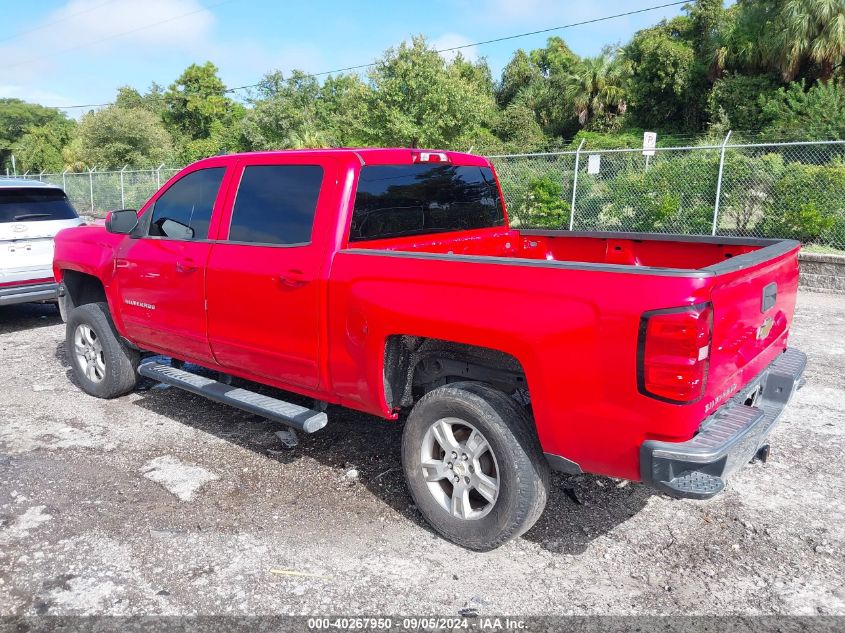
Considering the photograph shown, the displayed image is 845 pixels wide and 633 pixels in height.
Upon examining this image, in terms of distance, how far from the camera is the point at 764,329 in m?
3.49

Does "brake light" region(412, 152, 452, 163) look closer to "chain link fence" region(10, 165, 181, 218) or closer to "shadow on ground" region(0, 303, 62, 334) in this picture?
"shadow on ground" region(0, 303, 62, 334)

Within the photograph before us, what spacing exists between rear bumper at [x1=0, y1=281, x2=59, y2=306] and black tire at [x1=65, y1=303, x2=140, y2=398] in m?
2.73

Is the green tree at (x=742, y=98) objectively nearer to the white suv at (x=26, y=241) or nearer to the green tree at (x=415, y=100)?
the green tree at (x=415, y=100)

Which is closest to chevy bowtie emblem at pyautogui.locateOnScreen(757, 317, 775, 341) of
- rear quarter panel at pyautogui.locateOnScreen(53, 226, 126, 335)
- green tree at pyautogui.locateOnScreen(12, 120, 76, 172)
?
rear quarter panel at pyautogui.locateOnScreen(53, 226, 126, 335)

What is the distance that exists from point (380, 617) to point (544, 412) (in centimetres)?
116

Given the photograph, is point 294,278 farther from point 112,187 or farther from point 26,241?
point 112,187

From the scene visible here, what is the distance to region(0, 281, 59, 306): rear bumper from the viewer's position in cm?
796

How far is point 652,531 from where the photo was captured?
3.69 m

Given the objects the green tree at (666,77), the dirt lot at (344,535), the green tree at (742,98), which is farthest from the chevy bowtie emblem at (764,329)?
the green tree at (666,77)

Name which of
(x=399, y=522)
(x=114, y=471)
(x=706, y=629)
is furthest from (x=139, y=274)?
(x=706, y=629)

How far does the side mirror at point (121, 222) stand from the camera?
506 centimetres

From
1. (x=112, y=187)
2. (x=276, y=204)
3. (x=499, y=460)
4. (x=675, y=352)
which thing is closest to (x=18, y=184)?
(x=276, y=204)

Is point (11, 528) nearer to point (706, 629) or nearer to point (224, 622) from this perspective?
point (224, 622)

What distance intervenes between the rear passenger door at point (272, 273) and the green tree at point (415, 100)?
69.8ft
